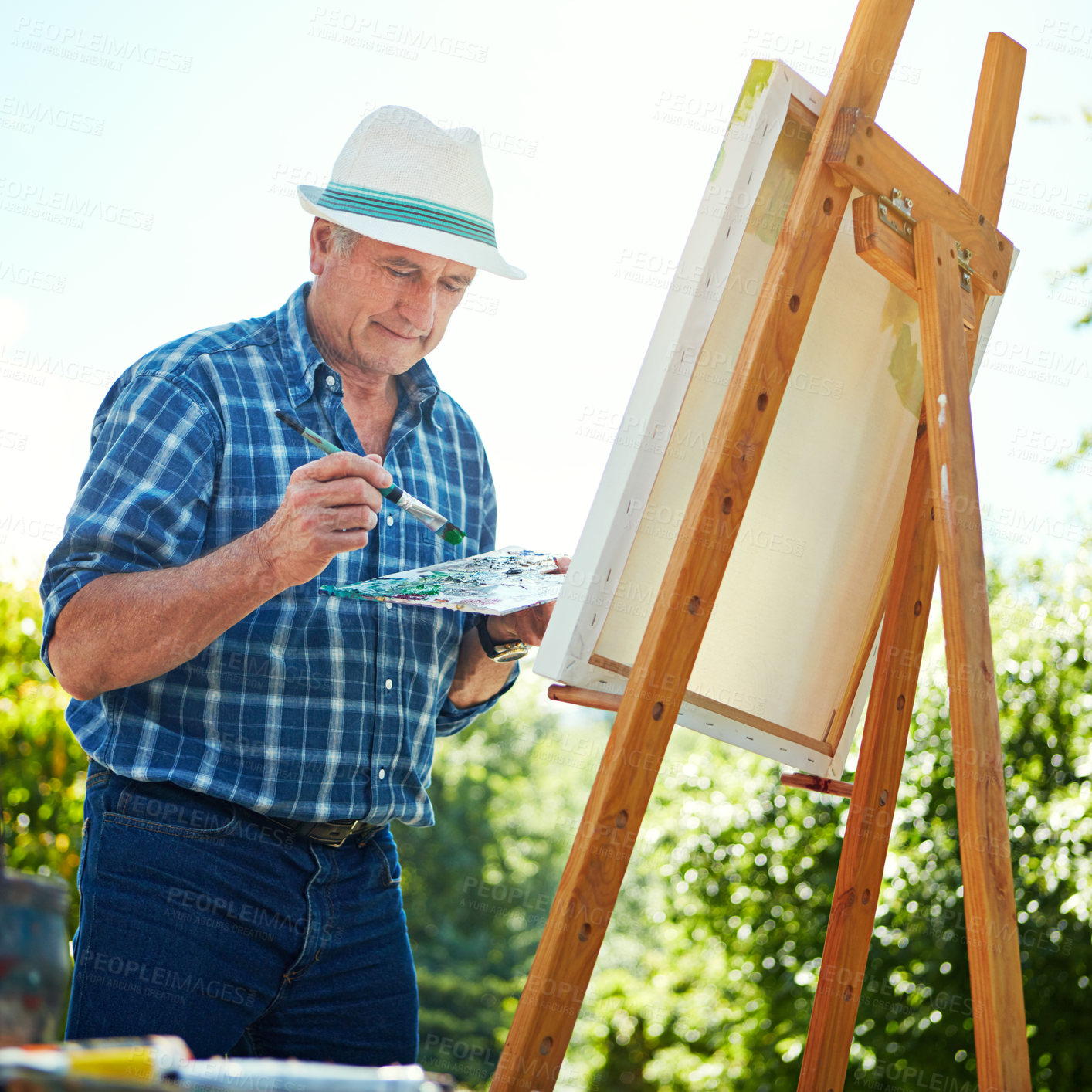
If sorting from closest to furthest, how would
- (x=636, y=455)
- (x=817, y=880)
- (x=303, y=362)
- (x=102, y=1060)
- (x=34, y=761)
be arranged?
(x=102, y=1060), (x=636, y=455), (x=303, y=362), (x=817, y=880), (x=34, y=761)

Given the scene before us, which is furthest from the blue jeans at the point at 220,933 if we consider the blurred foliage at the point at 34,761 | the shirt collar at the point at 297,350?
the blurred foliage at the point at 34,761

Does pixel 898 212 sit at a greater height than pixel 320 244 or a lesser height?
greater

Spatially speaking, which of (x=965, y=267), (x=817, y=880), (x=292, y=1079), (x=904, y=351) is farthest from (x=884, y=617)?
(x=817, y=880)

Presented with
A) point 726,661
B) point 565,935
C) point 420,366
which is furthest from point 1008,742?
point 565,935

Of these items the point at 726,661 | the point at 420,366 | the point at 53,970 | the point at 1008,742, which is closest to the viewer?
the point at 53,970

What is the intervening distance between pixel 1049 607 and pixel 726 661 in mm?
2185

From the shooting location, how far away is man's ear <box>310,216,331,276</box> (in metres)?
1.72

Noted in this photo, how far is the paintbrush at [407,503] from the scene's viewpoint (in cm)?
147

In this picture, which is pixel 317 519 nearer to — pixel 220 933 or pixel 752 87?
pixel 220 933

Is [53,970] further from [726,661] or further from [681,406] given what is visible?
[726,661]

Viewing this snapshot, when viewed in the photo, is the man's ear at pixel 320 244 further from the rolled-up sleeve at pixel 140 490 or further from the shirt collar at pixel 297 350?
the rolled-up sleeve at pixel 140 490

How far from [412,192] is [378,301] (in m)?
0.19

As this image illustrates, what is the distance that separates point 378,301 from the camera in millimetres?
1678

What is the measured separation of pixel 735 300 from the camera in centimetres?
136
